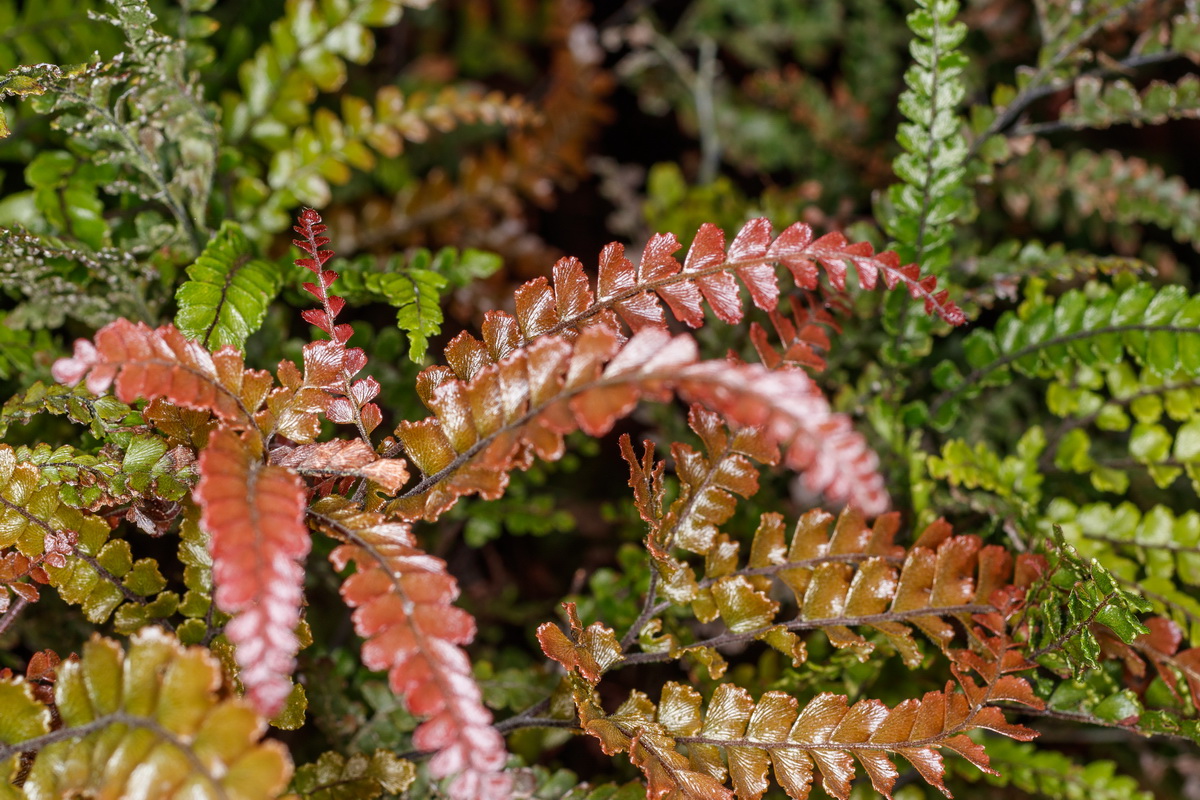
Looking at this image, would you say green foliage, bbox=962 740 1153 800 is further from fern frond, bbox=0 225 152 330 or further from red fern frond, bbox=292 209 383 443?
fern frond, bbox=0 225 152 330

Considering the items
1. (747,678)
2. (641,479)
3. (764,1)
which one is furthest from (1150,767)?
(764,1)

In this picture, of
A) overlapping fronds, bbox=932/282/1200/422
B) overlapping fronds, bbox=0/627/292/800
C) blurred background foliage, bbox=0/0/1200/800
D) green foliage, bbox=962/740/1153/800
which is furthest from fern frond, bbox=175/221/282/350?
green foliage, bbox=962/740/1153/800

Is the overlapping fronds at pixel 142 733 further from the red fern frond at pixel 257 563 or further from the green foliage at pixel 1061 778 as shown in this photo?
the green foliage at pixel 1061 778

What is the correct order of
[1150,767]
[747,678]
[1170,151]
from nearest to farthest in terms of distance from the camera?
1. [747,678]
2. [1150,767]
3. [1170,151]

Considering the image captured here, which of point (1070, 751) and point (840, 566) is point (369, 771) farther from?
point (1070, 751)

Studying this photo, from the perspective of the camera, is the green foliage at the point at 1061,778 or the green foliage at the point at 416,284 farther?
the green foliage at the point at 1061,778

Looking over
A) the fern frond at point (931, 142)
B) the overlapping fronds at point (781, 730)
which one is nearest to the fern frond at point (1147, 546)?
the overlapping fronds at point (781, 730)

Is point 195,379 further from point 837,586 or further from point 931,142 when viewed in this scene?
point 931,142

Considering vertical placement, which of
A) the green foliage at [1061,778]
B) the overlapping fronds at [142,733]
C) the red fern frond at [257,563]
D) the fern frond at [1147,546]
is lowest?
the green foliage at [1061,778]
